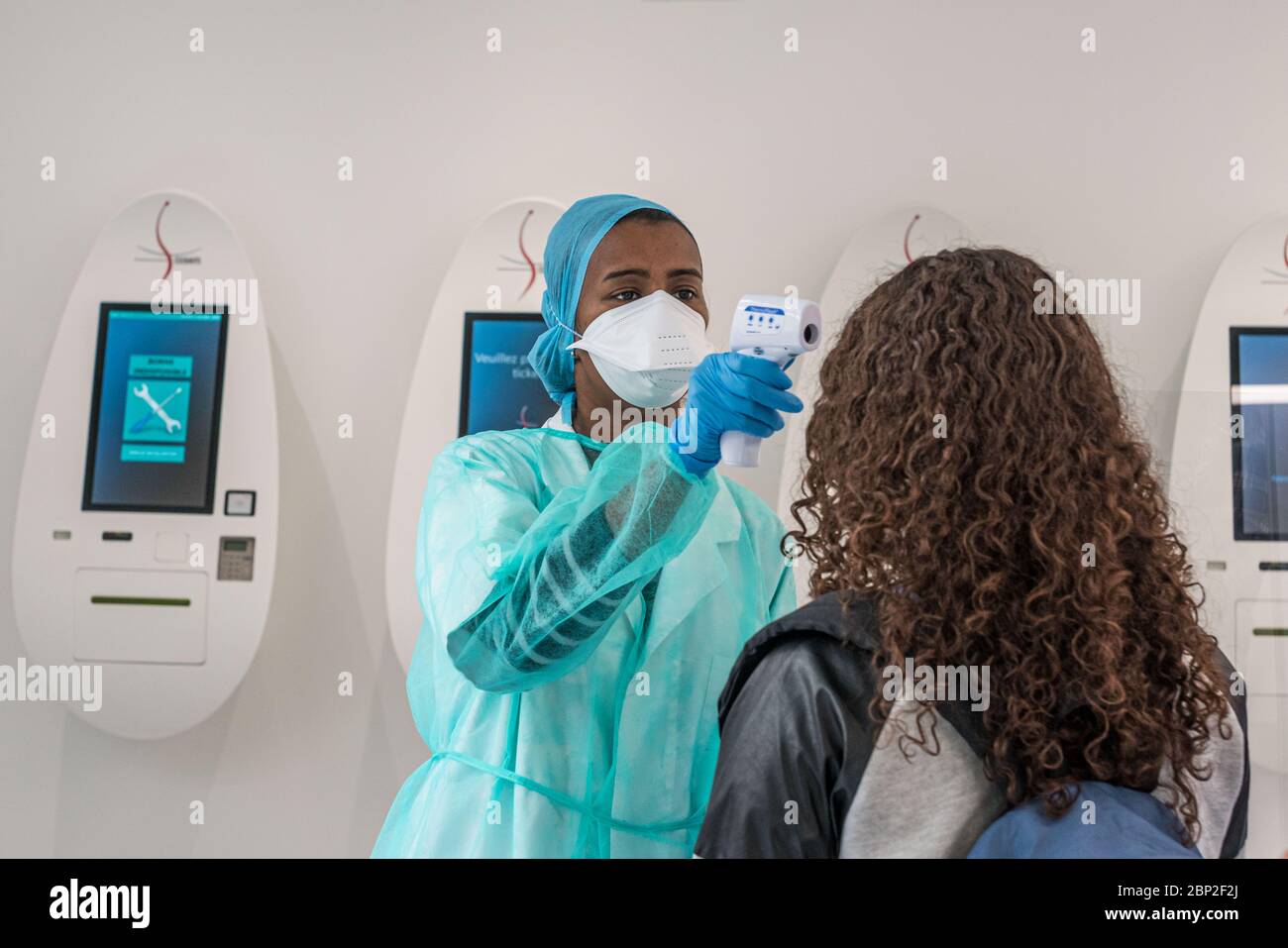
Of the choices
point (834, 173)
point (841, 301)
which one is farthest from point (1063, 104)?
point (841, 301)

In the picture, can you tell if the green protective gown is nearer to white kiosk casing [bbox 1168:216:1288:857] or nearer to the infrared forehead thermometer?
the infrared forehead thermometer

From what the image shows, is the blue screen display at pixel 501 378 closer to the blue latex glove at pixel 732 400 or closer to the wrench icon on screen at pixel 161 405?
the wrench icon on screen at pixel 161 405

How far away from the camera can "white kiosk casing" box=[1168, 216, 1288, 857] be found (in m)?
3.18

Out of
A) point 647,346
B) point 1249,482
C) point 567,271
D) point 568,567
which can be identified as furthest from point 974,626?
point 1249,482

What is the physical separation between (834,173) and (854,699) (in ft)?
8.66

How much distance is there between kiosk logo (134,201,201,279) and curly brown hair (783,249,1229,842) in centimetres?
274

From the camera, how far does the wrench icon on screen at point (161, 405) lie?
351 centimetres

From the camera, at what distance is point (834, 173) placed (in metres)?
3.58

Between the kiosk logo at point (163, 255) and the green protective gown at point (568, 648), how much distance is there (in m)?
2.08

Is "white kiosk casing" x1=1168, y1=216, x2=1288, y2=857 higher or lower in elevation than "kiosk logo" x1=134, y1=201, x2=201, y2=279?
lower

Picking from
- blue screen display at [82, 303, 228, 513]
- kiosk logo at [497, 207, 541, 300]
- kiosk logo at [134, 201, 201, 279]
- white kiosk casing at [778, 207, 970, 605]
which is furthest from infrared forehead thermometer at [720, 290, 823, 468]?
kiosk logo at [134, 201, 201, 279]

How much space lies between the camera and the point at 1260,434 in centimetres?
329

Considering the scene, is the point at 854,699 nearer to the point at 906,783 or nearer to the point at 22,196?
the point at 906,783
